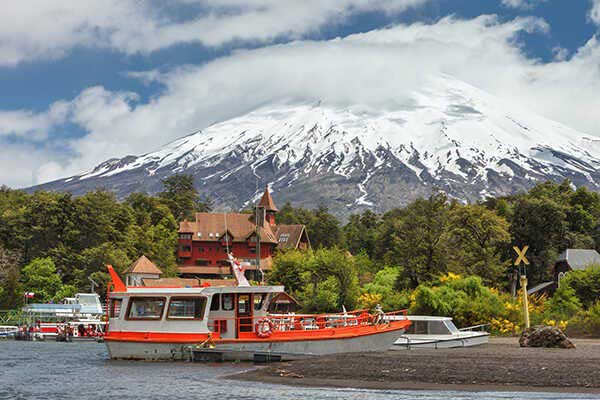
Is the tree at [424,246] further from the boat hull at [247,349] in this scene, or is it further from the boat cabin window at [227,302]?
the boat cabin window at [227,302]

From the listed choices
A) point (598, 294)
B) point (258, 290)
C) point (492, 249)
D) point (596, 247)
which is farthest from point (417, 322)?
point (596, 247)

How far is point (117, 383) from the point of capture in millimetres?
25656

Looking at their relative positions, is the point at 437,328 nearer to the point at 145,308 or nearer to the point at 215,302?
the point at 215,302

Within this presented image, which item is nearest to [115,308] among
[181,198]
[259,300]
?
[259,300]

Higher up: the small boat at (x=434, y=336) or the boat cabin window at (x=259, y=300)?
the boat cabin window at (x=259, y=300)

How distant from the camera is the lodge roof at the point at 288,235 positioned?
10662 cm

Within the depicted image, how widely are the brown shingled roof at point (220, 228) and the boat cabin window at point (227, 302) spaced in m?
Result: 72.6

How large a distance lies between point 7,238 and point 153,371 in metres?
69.7

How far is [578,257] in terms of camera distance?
71.9m


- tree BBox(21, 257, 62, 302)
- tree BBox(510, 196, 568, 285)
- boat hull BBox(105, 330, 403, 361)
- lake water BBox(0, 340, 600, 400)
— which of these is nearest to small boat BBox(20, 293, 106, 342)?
tree BBox(21, 257, 62, 302)

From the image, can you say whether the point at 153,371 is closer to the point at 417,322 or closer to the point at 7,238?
the point at 417,322

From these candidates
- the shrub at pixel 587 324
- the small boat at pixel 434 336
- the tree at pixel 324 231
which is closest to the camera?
the small boat at pixel 434 336

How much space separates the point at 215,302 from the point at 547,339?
1418 centimetres

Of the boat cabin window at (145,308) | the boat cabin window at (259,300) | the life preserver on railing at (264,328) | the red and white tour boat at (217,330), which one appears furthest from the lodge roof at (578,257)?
the boat cabin window at (145,308)
